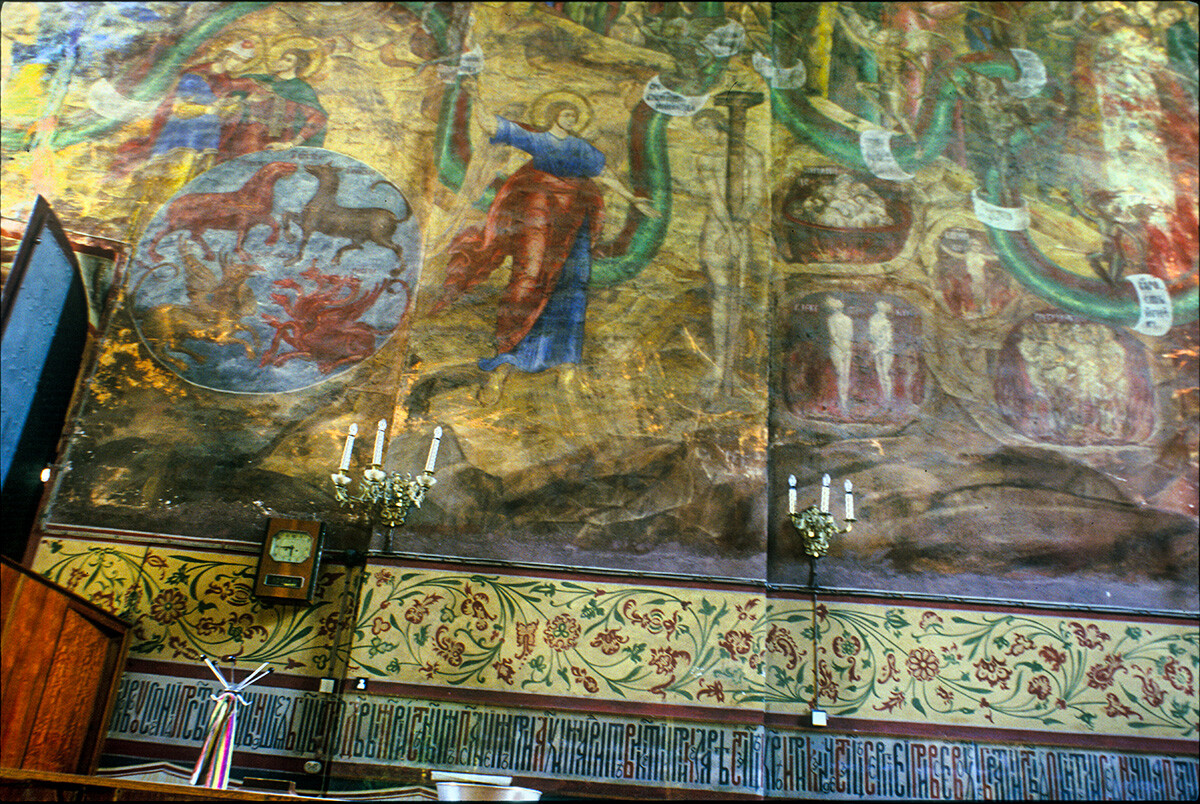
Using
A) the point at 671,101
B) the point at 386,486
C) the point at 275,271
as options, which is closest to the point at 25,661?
the point at 386,486

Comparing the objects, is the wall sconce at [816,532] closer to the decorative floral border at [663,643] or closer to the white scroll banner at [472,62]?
the decorative floral border at [663,643]

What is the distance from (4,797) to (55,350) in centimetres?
359

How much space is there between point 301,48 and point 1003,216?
5.62 meters

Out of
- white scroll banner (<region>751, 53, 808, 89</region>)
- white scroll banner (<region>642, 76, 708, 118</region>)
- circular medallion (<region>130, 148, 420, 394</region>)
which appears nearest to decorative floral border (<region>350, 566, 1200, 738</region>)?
circular medallion (<region>130, 148, 420, 394</region>)

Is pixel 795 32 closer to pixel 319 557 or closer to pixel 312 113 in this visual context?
pixel 312 113

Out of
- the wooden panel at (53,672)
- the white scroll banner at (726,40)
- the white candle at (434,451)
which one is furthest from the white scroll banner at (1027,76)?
the wooden panel at (53,672)

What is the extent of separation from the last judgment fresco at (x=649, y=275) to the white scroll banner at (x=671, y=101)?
31 mm

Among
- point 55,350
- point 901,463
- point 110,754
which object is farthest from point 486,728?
point 55,350

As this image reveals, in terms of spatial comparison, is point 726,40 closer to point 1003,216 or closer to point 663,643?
point 1003,216

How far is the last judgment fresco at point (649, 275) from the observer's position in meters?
6.46

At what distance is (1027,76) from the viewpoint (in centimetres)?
792

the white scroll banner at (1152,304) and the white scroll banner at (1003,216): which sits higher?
the white scroll banner at (1003,216)

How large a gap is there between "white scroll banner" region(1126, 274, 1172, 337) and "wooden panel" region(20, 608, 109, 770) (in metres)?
7.27

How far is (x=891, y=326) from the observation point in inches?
277
